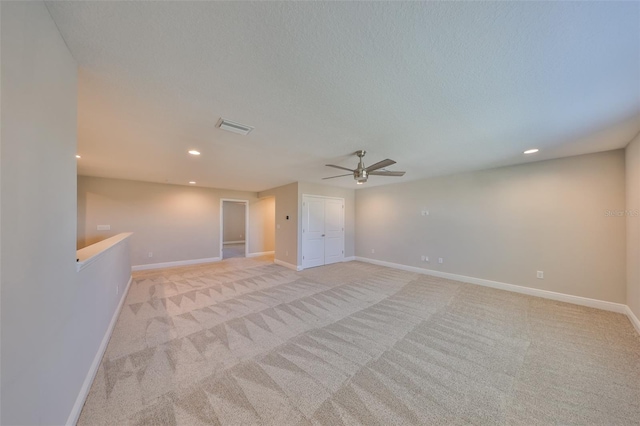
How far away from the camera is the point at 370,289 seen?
13.5ft

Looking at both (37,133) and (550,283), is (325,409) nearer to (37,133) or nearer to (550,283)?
(37,133)

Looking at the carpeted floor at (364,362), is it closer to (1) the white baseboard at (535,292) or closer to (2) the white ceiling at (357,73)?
(1) the white baseboard at (535,292)

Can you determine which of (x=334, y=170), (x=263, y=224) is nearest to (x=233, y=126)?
(x=334, y=170)

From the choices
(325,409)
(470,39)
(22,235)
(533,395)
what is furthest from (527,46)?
(22,235)

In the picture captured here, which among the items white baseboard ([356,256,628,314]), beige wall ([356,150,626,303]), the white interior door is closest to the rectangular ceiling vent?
the white interior door

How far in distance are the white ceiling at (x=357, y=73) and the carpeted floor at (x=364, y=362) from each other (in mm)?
2465

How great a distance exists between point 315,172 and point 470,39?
3604 mm

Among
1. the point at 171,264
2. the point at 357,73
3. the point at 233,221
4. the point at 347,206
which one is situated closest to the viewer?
the point at 357,73

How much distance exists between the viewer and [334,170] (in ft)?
15.2

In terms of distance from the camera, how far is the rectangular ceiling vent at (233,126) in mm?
2346

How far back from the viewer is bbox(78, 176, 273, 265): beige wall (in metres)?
5.21

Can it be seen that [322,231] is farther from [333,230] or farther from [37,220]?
[37,220]

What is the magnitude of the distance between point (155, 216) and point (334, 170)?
5225 millimetres

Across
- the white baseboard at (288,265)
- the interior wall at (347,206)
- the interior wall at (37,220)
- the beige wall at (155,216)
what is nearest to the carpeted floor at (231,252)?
the beige wall at (155,216)
